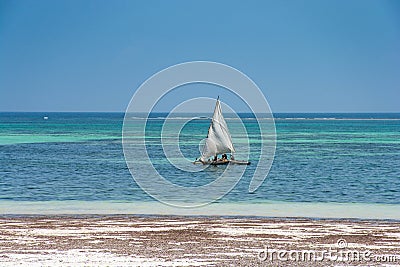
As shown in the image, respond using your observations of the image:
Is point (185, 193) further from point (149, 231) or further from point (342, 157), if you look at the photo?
point (342, 157)

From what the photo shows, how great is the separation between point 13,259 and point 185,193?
1767 cm

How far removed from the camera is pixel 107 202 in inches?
1073

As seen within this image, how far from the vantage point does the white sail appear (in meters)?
45.3

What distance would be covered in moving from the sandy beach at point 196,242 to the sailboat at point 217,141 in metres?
23.7

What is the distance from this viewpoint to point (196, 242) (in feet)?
54.3

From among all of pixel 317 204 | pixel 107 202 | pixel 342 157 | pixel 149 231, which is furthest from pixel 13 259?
pixel 342 157

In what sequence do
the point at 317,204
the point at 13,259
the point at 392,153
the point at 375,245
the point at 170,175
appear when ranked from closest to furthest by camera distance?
the point at 13,259
the point at 375,245
the point at 317,204
the point at 170,175
the point at 392,153

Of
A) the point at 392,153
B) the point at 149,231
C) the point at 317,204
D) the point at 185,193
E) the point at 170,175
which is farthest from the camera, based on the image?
the point at 392,153

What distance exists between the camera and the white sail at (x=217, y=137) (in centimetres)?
4534

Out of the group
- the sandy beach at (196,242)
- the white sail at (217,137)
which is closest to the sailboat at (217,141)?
the white sail at (217,137)

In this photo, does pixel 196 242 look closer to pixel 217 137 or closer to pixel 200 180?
→ pixel 200 180
